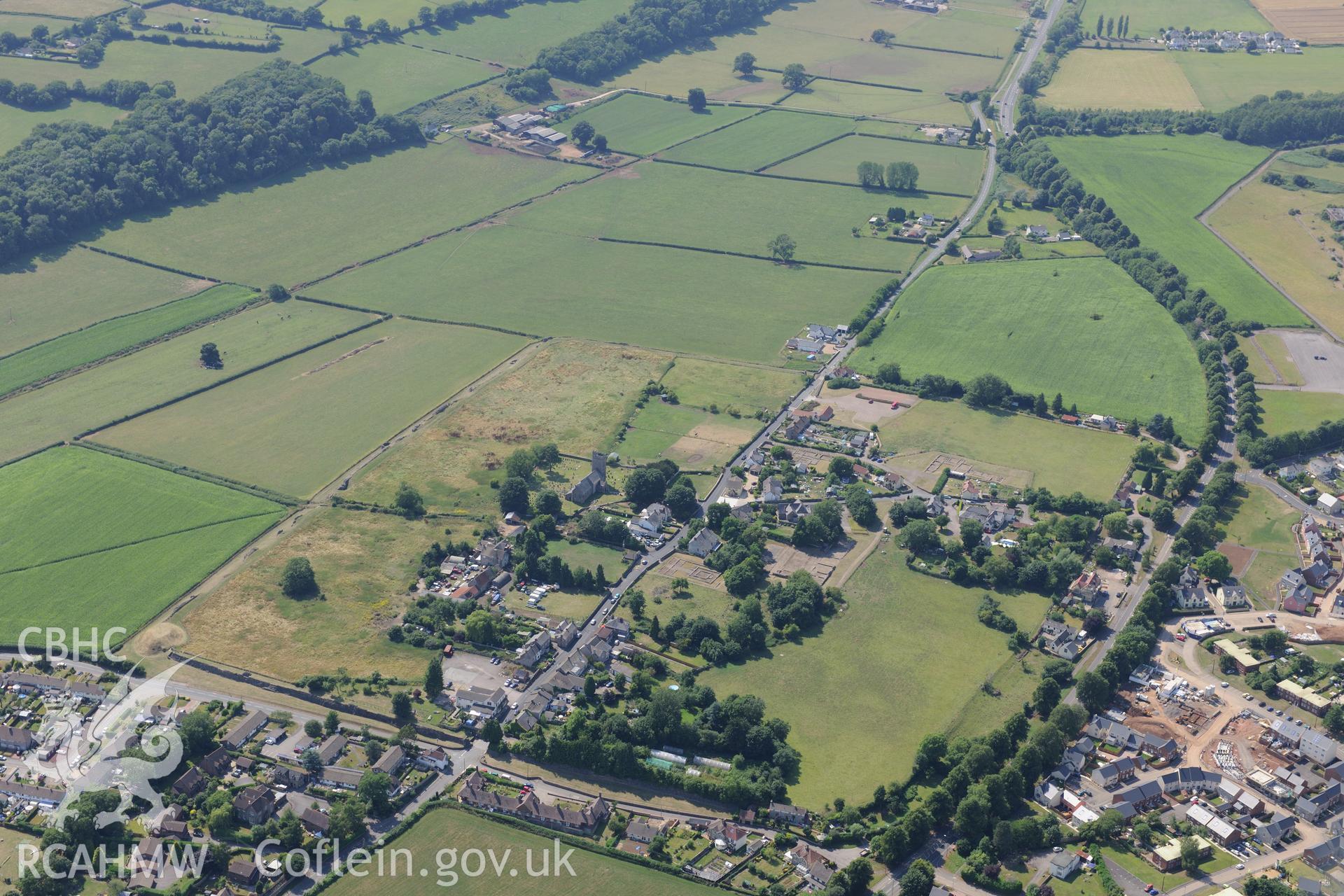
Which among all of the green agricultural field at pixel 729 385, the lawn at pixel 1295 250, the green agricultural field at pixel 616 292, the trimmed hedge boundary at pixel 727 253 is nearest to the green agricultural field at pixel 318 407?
the green agricultural field at pixel 616 292

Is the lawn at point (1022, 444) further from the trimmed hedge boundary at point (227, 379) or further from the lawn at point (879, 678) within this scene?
the trimmed hedge boundary at point (227, 379)

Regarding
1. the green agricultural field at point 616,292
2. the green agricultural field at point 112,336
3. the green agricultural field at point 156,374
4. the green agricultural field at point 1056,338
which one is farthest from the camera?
the green agricultural field at point 616,292

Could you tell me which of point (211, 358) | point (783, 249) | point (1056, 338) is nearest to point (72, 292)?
point (211, 358)

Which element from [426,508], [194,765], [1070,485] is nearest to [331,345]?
[426,508]

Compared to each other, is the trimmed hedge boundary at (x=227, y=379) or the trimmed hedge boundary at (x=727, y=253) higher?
the trimmed hedge boundary at (x=727, y=253)

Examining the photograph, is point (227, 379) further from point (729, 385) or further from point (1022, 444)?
point (1022, 444)

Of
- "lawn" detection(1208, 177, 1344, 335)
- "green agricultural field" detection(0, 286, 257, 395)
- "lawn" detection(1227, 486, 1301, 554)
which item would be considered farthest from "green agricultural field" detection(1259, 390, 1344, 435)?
"green agricultural field" detection(0, 286, 257, 395)
